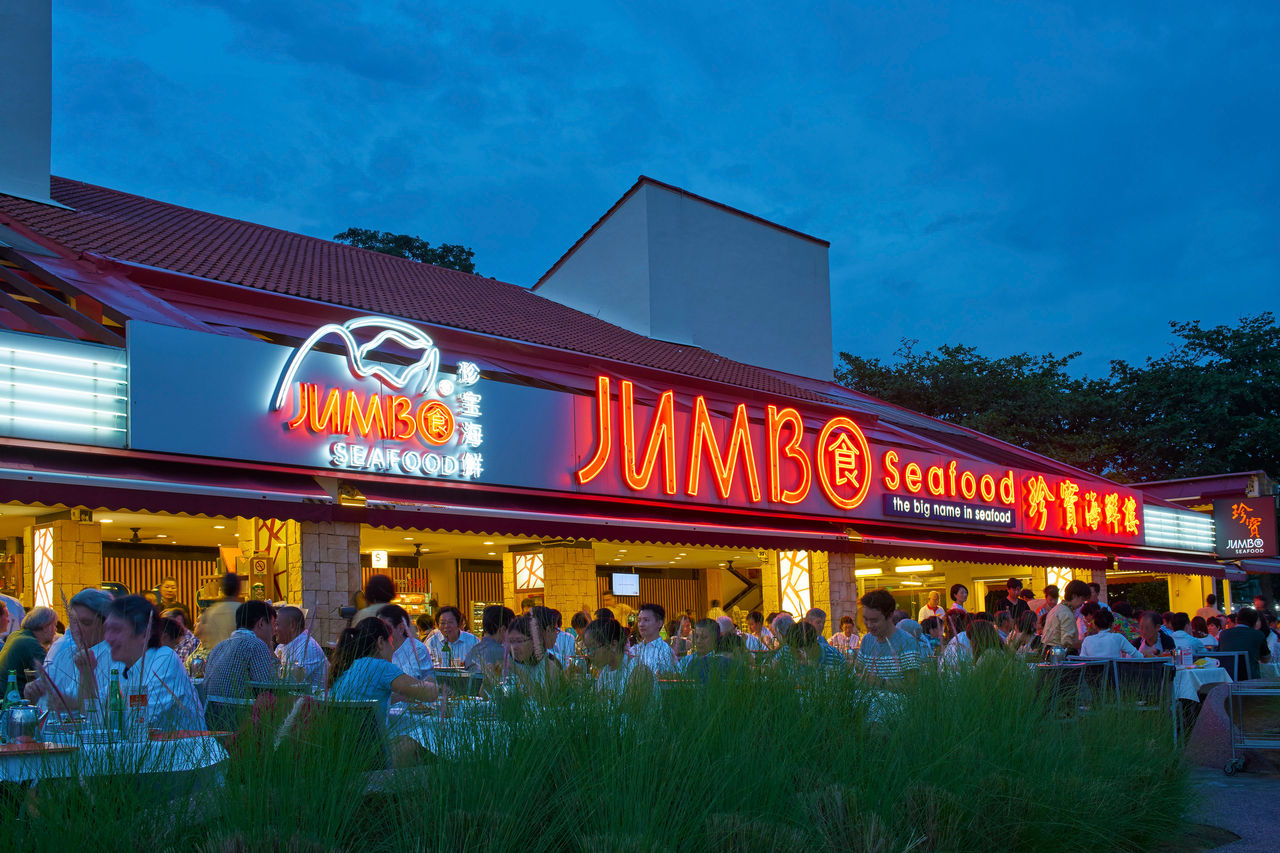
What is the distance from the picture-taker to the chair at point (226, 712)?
154 inches

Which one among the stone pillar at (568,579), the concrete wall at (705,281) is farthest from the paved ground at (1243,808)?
the concrete wall at (705,281)

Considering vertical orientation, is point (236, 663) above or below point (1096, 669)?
above

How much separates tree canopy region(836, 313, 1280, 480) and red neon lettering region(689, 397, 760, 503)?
75.6ft

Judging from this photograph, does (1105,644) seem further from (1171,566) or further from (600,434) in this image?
(1171,566)

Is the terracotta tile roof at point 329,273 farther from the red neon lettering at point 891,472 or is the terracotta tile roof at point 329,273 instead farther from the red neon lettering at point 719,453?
the red neon lettering at point 891,472

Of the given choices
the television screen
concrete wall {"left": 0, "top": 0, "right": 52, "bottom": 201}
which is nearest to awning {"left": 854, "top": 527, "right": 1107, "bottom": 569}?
the television screen

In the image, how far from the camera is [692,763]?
3926 millimetres

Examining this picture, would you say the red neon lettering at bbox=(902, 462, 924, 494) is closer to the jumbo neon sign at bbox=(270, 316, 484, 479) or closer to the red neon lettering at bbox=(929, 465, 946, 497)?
the red neon lettering at bbox=(929, 465, 946, 497)

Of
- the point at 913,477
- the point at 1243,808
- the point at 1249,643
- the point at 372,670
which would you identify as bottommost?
the point at 1243,808

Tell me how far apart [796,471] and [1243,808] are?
36.9 ft

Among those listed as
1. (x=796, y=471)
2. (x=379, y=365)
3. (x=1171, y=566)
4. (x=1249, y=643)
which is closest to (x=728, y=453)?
(x=796, y=471)

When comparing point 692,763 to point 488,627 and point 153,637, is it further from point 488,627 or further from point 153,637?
point 488,627

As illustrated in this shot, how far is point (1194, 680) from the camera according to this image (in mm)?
9203

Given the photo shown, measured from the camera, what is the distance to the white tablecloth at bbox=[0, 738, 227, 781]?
314cm
